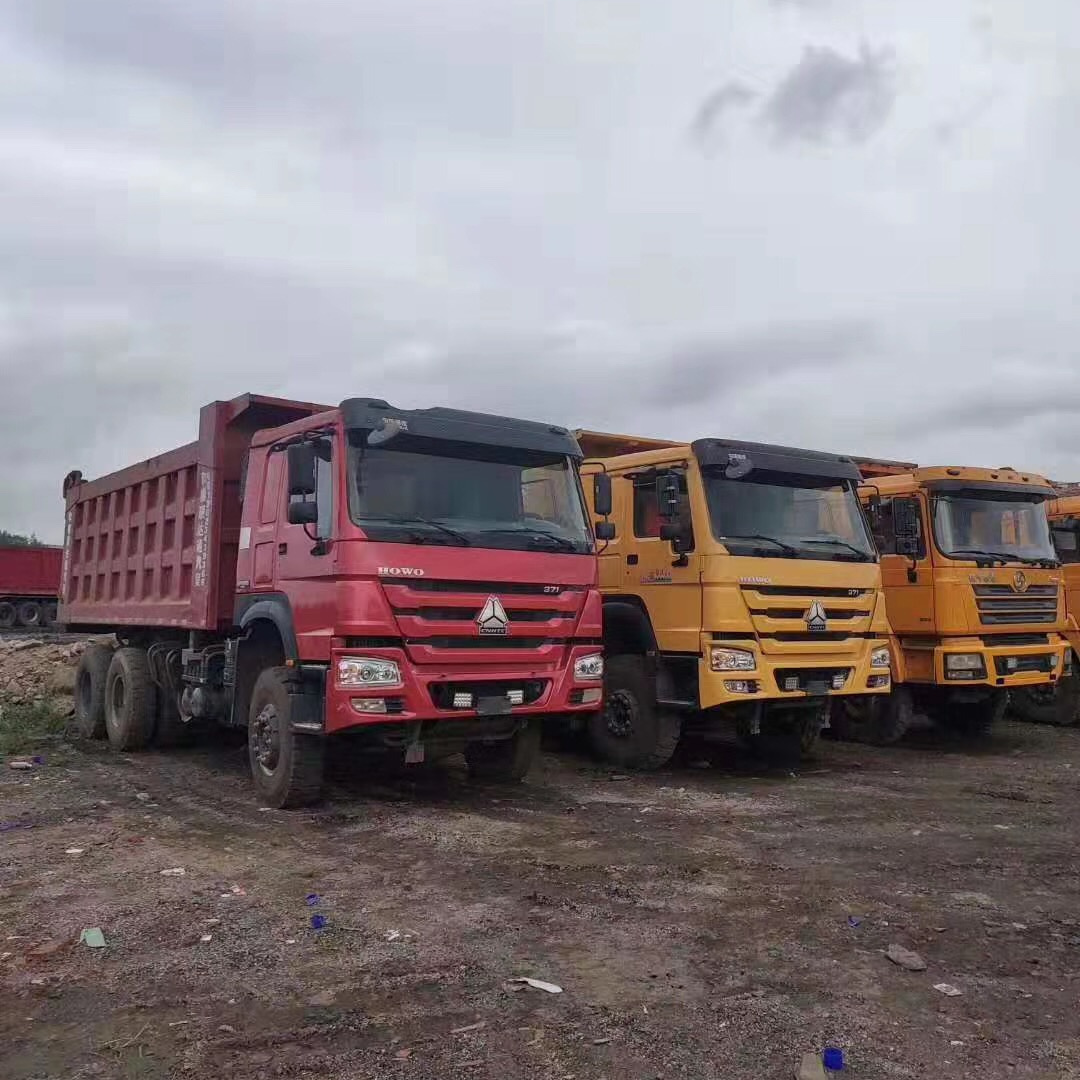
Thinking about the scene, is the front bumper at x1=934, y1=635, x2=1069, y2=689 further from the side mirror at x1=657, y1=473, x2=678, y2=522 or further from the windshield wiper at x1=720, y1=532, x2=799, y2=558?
the side mirror at x1=657, y1=473, x2=678, y2=522

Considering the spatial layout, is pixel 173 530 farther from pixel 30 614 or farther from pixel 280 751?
pixel 30 614

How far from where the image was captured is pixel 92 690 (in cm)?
1102

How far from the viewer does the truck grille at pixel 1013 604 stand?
32.7ft

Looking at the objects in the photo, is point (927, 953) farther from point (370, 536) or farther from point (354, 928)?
point (370, 536)

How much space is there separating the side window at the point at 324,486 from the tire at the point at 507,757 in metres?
2.26

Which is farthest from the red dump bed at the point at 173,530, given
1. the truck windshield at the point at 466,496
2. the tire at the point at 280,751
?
the truck windshield at the point at 466,496

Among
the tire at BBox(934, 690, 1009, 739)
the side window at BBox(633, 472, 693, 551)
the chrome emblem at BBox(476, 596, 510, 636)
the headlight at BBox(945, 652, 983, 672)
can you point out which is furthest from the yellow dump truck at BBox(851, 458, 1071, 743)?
the chrome emblem at BBox(476, 596, 510, 636)

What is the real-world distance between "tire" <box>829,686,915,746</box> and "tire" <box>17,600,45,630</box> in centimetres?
3069

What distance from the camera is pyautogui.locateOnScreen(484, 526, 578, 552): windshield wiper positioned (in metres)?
7.26

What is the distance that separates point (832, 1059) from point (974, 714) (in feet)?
28.7

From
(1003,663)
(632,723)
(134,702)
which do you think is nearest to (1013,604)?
(1003,663)

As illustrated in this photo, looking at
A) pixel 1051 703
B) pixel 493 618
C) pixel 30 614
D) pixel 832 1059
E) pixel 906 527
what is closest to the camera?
pixel 832 1059

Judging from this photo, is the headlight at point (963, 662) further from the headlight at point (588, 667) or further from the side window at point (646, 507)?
the headlight at point (588, 667)

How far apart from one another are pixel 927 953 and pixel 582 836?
2.57 meters
